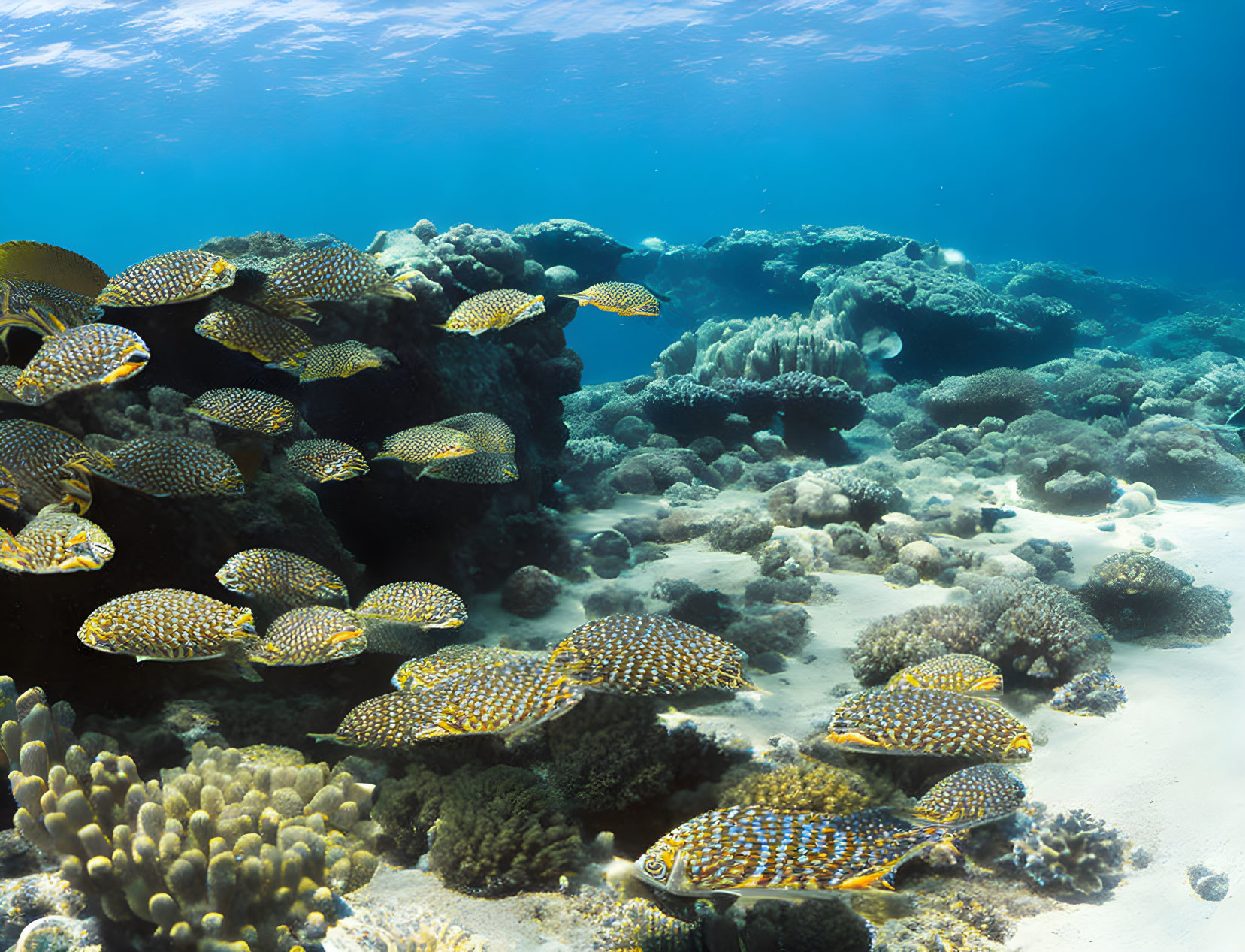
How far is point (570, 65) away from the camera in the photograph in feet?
170

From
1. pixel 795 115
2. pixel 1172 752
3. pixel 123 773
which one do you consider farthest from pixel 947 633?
pixel 795 115

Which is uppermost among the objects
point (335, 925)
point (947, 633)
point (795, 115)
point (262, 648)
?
point (795, 115)

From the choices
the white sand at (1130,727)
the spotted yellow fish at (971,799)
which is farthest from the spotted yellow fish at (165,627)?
the spotted yellow fish at (971,799)

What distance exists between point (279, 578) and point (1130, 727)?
5.64 metres

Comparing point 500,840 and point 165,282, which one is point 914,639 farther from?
point 165,282

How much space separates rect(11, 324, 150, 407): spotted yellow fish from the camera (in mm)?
3311

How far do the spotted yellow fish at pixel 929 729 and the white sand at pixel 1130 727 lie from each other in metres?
0.84

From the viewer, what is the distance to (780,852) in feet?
7.24

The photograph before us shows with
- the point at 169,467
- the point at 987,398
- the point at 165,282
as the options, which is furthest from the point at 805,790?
the point at 987,398

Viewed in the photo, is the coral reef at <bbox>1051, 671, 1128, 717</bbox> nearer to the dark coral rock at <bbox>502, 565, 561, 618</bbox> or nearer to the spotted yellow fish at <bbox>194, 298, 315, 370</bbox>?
the dark coral rock at <bbox>502, 565, 561, 618</bbox>

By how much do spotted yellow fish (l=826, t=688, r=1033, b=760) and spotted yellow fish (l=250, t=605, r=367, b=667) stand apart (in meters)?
2.44

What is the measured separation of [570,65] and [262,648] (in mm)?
60042

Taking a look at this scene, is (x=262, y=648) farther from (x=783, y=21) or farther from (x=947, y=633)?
(x=783, y=21)

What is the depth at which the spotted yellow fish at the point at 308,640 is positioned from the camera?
311 cm
